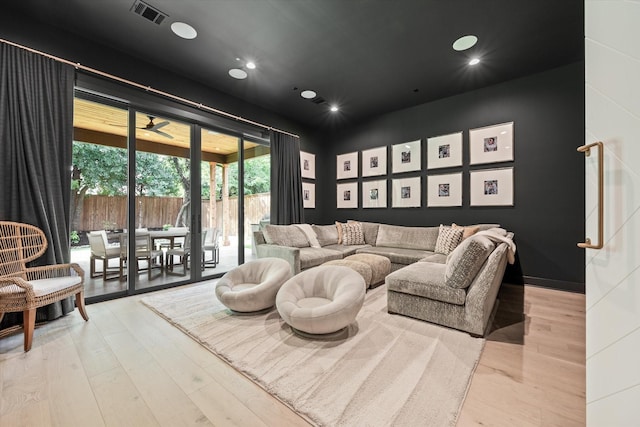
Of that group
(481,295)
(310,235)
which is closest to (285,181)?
(310,235)

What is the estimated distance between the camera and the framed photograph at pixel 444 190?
13.8 feet

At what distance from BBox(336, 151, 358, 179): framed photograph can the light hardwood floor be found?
3.77 metres

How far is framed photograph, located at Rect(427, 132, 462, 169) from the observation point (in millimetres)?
4191

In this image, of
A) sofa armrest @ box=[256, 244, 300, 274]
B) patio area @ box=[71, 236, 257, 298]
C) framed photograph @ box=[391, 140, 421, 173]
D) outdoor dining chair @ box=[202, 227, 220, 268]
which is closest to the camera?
patio area @ box=[71, 236, 257, 298]

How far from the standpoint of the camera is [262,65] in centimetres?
341

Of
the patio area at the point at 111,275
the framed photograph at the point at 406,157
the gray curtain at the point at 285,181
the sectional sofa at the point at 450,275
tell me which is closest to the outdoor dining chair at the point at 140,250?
the patio area at the point at 111,275

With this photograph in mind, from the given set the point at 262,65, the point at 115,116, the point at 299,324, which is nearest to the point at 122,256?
the point at 115,116

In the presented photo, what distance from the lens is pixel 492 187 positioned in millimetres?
3908

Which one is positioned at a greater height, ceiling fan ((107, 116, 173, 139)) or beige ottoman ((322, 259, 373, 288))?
ceiling fan ((107, 116, 173, 139))

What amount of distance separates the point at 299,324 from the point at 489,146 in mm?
3878

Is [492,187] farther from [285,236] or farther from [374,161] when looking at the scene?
[285,236]

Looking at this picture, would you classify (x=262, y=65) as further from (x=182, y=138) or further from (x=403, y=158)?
(x=403, y=158)

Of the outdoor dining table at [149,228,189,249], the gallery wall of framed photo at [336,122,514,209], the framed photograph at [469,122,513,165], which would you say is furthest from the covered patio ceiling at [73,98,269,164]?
the framed photograph at [469,122,513,165]

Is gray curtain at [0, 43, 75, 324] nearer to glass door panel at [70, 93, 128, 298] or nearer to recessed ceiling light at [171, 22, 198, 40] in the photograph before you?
glass door panel at [70, 93, 128, 298]
